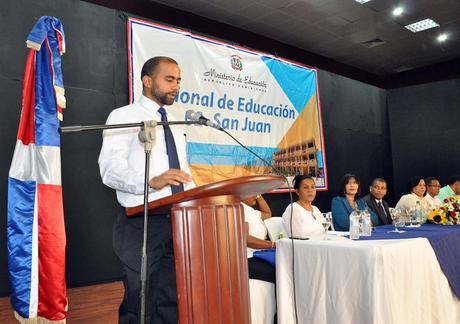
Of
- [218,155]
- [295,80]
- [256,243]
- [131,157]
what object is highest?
[295,80]

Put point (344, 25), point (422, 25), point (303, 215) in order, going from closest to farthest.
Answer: point (303, 215), point (344, 25), point (422, 25)

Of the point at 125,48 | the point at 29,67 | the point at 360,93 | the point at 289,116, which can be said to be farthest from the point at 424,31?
the point at 29,67

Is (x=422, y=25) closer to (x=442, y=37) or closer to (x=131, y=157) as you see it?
(x=442, y=37)

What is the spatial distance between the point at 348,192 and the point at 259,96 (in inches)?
70.1

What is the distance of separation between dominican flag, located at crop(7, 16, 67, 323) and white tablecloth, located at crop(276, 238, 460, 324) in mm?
1411

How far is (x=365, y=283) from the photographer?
72.3 inches

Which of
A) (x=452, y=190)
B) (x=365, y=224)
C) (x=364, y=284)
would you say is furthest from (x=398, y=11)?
(x=364, y=284)

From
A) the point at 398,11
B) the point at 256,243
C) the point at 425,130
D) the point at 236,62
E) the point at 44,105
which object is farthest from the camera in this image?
the point at 425,130

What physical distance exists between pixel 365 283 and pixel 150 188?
1.17 m

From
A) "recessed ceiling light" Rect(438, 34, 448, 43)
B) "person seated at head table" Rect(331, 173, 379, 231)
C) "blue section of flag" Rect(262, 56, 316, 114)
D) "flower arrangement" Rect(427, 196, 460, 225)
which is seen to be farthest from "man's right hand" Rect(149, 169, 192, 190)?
"recessed ceiling light" Rect(438, 34, 448, 43)

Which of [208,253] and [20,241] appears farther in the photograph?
[20,241]

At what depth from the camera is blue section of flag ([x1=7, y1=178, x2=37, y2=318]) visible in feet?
7.46

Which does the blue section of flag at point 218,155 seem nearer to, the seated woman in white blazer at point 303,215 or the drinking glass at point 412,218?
the seated woman in white blazer at point 303,215

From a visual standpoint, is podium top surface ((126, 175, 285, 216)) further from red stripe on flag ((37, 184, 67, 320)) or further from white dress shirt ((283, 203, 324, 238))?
white dress shirt ((283, 203, 324, 238))
